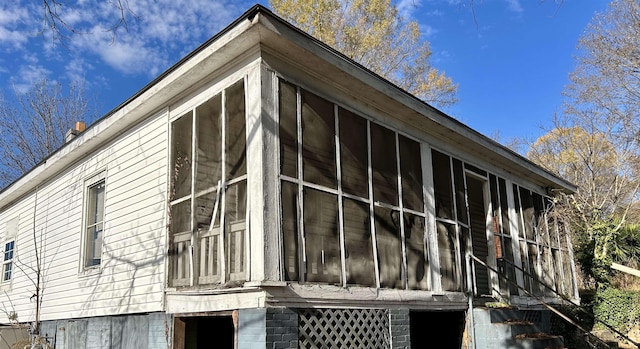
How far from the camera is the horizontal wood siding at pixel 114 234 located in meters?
7.23

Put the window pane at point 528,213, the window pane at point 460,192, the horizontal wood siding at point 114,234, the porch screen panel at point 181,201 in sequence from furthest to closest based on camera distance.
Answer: the window pane at point 528,213 < the window pane at point 460,192 < the horizontal wood siding at point 114,234 < the porch screen panel at point 181,201

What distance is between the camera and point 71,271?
9148 mm

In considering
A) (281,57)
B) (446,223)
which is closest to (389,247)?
(446,223)

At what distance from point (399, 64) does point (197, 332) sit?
18593mm

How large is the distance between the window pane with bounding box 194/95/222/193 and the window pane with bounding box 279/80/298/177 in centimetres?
94

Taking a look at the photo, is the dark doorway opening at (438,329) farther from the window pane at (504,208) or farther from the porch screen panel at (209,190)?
the porch screen panel at (209,190)

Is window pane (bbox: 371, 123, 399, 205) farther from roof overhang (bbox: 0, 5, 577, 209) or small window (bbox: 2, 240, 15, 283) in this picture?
small window (bbox: 2, 240, 15, 283)

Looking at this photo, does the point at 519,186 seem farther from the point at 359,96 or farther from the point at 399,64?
the point at 399,64

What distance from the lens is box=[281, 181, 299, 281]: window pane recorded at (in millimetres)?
5715

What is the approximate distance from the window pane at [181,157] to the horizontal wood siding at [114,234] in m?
0.17

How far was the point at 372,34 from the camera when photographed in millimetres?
22625

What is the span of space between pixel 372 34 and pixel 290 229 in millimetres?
18282

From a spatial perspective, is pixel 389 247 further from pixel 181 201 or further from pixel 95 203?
pixel 95 203

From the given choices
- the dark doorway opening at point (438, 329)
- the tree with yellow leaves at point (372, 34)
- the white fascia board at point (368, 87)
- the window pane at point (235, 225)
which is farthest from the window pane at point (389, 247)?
the tree with yellow leaves at point (372, 34)
